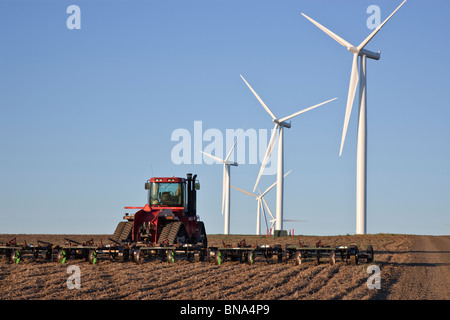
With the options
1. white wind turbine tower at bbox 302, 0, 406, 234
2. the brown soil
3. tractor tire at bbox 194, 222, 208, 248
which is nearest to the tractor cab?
tractor tire at bbox 194, 222, 208, 248

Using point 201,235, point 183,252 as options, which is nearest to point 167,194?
point 201,235

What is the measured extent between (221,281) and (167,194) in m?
9.95

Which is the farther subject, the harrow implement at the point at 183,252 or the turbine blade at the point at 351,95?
the turbine blade at the point at 351,95

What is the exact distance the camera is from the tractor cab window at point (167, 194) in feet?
87.1

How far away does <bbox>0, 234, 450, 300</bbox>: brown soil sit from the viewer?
1470cm

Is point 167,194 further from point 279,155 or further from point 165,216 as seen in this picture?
point 279,155

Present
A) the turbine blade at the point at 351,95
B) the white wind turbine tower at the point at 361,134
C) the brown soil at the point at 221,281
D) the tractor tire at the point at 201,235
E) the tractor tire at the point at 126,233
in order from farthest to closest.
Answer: the white wind turbine tower at the point at 361,134 → the turbine blade at the point at 351,95 → the tractor tire at the point at 201,235 → the tractor tire at the point at 126,233 → the brown soil at the point at 221,281

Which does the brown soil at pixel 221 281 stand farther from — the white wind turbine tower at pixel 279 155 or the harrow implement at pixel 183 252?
the white wind turbine tower at pixel 279 155

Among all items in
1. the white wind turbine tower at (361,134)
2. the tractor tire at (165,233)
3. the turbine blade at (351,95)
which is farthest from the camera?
the white wind turbine tower at (361,134)

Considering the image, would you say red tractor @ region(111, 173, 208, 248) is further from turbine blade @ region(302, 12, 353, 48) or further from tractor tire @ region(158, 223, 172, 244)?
turbine blade @ region(302, 12, 353, 48)

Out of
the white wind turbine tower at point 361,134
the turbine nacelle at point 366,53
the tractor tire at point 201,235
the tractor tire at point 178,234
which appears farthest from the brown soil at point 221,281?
the turbine nacelle at point 366,53
